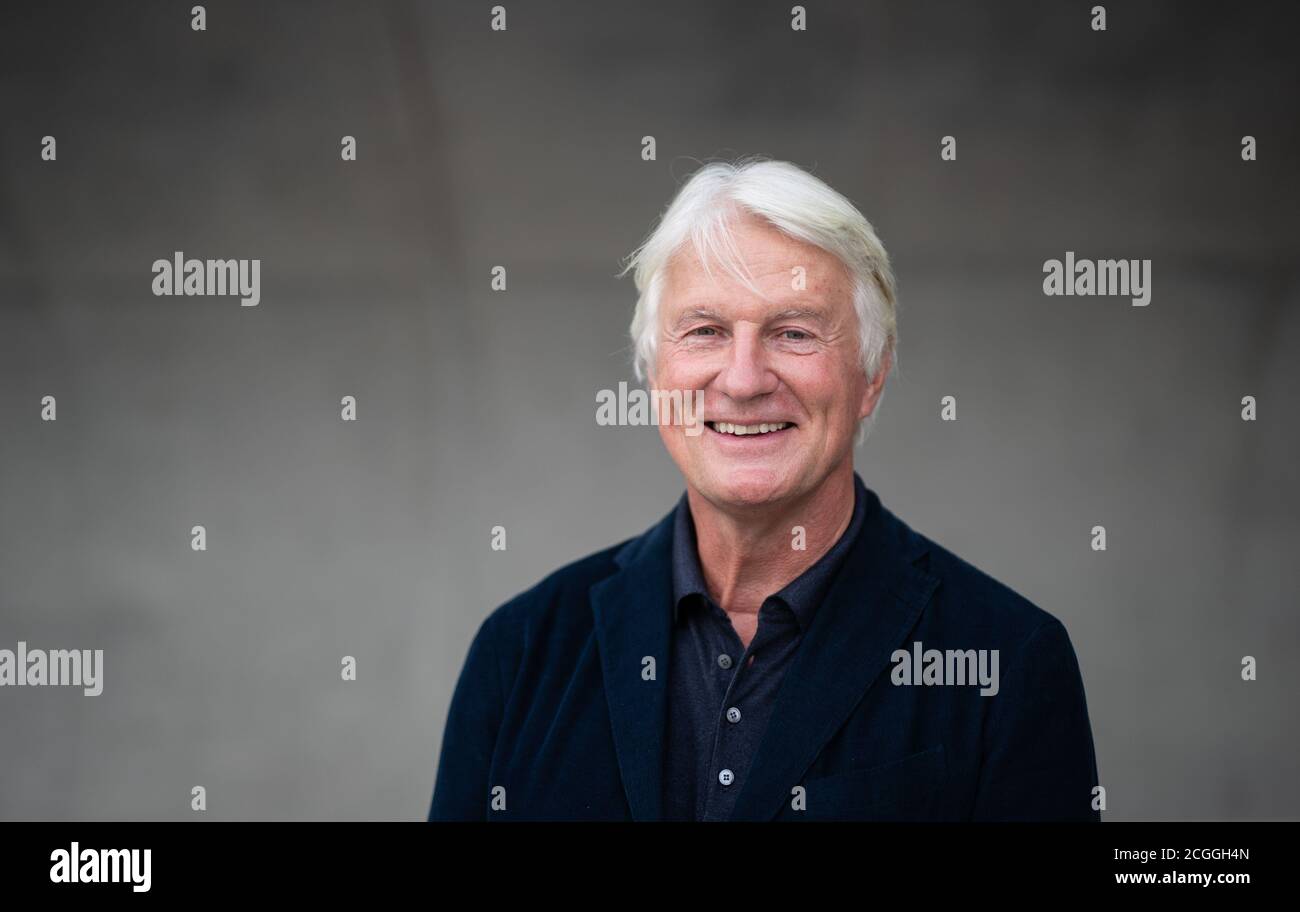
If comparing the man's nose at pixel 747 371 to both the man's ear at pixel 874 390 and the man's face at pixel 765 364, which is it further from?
the man's ear at pixel 874 390

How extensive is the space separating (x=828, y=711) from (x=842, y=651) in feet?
0.36

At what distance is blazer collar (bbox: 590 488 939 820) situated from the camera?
6.68 feet

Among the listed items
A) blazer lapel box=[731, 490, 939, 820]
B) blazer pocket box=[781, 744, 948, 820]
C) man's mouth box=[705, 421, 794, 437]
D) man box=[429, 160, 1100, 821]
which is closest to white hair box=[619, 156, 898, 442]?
man box=[429, 160, 1100, 821]

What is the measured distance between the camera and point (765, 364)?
2.09 metres

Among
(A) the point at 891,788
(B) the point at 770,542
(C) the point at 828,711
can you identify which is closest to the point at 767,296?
(B) the point at 770,542

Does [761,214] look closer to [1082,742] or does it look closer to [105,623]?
[1082,742]

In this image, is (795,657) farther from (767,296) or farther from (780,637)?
(767,296)

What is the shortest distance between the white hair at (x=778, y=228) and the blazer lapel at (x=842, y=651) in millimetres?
329

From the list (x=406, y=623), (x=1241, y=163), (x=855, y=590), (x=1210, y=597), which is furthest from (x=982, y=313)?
(x=406, y=623)

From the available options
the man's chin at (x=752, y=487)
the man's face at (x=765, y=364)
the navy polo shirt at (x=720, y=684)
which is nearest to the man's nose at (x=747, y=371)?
the man's face at (x=765, y=364)

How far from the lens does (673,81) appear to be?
10.2ft

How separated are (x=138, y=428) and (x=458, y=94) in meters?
1.21

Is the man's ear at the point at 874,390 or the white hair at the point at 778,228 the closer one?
the white hair at the point at 778,228

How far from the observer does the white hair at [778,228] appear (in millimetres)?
2068
